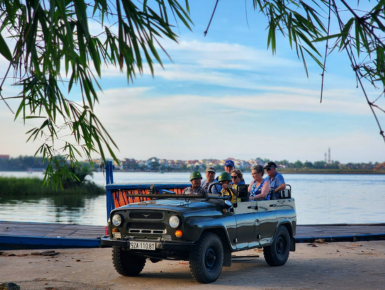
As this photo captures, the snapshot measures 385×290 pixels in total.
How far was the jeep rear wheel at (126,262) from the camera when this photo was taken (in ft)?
27.7

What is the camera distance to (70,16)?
6.73 meters

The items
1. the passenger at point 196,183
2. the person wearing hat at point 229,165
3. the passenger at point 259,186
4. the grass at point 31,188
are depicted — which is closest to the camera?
the passenger at point 196,183

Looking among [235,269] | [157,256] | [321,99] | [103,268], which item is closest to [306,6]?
[321,99]

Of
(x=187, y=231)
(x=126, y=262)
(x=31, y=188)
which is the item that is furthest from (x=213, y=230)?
(x=31, y=188)

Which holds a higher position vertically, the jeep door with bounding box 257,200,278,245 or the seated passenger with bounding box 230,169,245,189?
the seated passenger with bounding box 230,169,245,189

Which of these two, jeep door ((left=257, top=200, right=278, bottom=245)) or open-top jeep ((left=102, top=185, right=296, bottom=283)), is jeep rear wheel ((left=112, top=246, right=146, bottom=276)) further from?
jeep door ((left=257, top=200, right=278, bottom=245))

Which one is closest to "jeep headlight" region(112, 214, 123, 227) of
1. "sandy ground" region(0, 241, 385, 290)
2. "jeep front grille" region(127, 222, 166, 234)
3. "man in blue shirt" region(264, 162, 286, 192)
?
"jeep front grille" region(127, 222, 166, 234)

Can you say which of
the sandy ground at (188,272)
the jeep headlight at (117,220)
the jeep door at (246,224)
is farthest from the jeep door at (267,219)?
the jeep headlight at (117,220)

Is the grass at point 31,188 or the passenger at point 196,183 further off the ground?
the passenger at point 196,183

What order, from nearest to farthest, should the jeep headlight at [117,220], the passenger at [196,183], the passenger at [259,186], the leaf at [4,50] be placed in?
the leaf at [4,50]
the jeep headlight at [117,220]
the passenger at [196,183]
the passenger at [259,186]

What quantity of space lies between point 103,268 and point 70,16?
15.8 ft

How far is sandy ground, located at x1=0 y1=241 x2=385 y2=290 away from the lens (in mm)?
7949

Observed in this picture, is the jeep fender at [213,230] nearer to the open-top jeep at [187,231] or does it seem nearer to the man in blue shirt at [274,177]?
the open-top jeep at [187,231]

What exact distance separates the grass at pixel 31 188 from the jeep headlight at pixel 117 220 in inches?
1339
